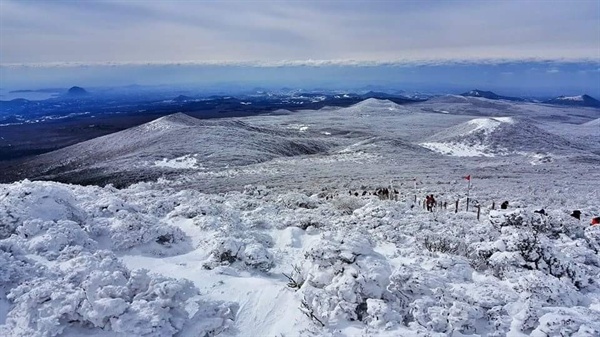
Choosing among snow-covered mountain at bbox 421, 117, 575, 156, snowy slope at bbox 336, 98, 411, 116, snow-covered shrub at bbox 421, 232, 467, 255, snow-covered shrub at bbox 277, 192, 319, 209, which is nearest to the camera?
snow-covered shrub at bbox 421, 232, 467, 255

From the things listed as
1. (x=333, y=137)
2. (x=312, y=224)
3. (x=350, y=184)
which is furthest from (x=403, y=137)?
(x=312, y=224)

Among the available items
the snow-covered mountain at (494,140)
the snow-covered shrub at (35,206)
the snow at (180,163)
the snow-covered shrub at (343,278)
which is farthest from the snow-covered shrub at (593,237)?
the snow-covered mountain at (494,140)

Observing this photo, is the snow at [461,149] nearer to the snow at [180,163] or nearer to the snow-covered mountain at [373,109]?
the snow at [180,163]

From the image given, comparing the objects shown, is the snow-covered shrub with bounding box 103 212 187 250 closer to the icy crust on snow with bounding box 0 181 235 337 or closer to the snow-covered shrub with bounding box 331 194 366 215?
the icy crust on snow with bounding box 0 181 235 337

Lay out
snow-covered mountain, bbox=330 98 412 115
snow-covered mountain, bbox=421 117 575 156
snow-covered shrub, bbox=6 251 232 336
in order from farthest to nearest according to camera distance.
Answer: snow-covered mountain, bbox=330 98 412 115
snow-covered mountain, bbox=421 117 575 156
snow-covered shrub, bbox=6 251 232 336

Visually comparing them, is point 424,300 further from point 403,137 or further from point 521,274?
point 403,137

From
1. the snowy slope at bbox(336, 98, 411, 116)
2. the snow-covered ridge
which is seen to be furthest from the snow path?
the snow-covered ridge
